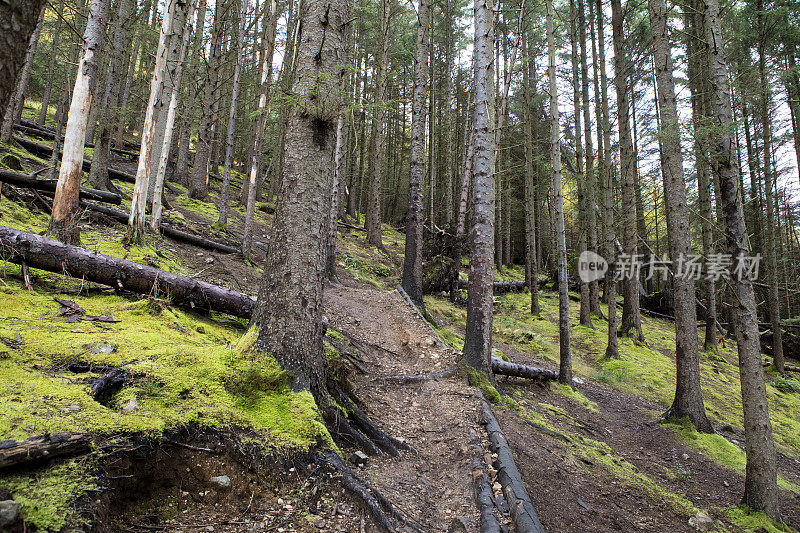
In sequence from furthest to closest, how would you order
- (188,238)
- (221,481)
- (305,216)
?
(188,238) < (305,216) < (221,481)

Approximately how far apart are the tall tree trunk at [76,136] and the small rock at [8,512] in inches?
206

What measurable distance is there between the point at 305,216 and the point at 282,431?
74.6 inches

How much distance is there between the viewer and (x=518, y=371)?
7.94m

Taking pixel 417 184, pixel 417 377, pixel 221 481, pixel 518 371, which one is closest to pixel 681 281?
pixel 518 371

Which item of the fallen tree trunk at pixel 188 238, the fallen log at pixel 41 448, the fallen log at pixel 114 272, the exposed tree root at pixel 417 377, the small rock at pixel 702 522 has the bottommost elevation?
the small rock at pixel 702 522

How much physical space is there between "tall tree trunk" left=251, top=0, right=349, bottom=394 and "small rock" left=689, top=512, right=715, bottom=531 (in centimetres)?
445

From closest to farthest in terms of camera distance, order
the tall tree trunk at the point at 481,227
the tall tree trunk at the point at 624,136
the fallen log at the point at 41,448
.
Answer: the fallen log at the point at 41,448
the tall tree trunk at the point at 481,227
the tall tree trunk at the point at 624,136

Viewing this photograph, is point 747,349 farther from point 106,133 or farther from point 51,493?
point 106,133

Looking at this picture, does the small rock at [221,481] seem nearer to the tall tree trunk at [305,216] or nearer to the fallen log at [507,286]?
the tall tree trunk at [305,216]

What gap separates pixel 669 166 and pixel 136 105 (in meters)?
28.1

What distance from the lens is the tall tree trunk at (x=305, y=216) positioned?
3564mm

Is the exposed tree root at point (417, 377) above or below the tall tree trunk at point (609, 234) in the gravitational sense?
below

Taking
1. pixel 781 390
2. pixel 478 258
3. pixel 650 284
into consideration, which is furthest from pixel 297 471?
pixel 650 284

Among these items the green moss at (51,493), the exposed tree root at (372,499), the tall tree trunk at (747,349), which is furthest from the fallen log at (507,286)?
the green moss at (51,493)
